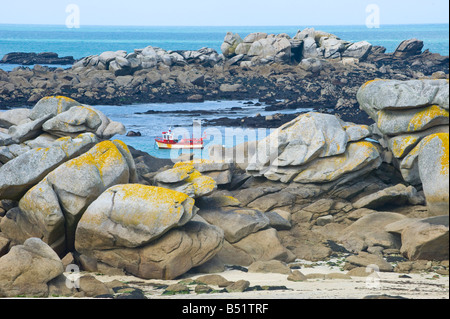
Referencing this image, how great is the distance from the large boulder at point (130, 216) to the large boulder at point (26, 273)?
1704 millimetres

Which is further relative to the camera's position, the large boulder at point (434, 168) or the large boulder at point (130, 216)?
the large boulder at point (434, 168)

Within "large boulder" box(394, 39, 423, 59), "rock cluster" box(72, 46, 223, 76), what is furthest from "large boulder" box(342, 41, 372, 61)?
"rock cluster" box(72, 46, 223, 76)

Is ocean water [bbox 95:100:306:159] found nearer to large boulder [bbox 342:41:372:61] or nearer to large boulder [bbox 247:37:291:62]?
large boulder [bbox 247:37:291:62]

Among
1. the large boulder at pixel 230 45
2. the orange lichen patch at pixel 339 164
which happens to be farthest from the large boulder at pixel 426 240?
the large boulder at pixel 230 45

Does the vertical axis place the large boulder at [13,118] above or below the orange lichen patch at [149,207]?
above

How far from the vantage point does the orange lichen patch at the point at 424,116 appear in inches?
813

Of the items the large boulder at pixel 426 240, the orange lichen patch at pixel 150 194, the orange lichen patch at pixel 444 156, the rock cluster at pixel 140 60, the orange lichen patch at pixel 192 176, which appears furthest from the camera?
the rock cluster at pixel 140 60

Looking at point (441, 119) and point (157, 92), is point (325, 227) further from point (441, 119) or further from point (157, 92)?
point (157, 92)

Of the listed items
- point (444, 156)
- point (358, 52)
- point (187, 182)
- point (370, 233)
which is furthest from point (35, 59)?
point (444, 156)

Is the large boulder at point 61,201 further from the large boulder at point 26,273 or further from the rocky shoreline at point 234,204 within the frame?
the large boulder at point 26,273

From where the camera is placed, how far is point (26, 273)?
14500 mm

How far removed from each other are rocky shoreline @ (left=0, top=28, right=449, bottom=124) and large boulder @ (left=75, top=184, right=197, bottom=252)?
3236cm

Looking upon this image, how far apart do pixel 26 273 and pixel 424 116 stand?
543 inches
